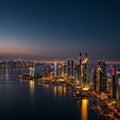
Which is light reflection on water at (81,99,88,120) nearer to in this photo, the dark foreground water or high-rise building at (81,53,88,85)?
the dark foreground water

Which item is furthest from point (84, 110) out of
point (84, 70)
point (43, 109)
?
point (84, 70)

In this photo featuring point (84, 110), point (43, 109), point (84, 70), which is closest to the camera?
point (84, 110)

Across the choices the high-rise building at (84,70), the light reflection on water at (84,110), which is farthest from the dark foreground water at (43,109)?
the high-rise building at (84,70)

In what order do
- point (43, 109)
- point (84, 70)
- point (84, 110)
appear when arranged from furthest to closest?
point (84, 70)
point (43, 109)
point (84, 110)

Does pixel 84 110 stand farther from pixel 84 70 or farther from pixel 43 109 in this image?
pixel 84 70

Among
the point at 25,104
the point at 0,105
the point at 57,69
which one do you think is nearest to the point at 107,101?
the point at 25,104

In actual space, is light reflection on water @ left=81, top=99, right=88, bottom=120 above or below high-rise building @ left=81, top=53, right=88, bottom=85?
below

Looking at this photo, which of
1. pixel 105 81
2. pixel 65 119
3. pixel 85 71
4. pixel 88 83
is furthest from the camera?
pixel 85 71

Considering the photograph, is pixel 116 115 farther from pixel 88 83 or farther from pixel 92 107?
pixel 88 83

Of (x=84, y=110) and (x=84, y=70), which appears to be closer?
(x=84, y=110)

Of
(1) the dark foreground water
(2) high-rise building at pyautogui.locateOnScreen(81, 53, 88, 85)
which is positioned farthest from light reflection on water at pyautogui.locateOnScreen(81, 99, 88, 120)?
(2) high-rise building at pyautogui.locateOnScreen(81, 53, 88, 85)

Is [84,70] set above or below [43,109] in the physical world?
above
